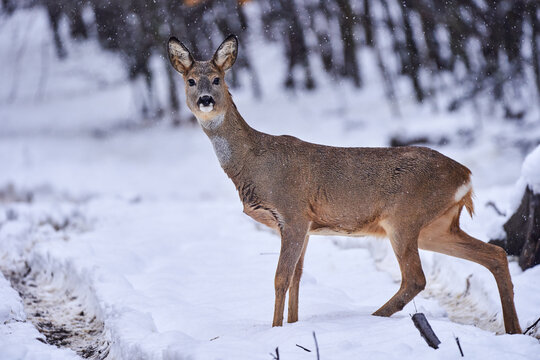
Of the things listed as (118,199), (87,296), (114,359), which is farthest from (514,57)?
(114,359)

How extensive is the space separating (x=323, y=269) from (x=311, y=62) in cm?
2637

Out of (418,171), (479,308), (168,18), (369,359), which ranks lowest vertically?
(479,308)

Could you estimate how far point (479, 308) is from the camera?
20.3 ft

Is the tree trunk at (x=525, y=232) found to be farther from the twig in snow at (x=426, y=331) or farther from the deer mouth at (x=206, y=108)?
the deer mouth at (x=206, y=108)

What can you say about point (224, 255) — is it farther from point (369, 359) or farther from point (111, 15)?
point (111, 15)

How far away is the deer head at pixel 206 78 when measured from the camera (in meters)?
5.91

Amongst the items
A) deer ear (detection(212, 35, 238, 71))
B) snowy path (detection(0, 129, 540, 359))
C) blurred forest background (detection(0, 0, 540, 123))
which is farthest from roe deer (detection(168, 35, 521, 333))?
blurred forest background (detection(0, 0, 540, 123))

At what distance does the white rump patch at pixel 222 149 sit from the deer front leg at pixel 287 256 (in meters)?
0.83

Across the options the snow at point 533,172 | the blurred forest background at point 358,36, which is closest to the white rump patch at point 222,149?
the snow at point 533,172

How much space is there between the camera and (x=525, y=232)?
678cm

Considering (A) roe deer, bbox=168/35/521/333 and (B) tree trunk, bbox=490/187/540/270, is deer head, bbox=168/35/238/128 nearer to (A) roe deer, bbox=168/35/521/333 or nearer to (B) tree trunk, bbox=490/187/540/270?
(A) roe deer, bbox=168/35/521/333

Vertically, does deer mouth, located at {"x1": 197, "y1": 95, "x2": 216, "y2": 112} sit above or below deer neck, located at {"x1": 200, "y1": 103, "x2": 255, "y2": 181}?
above

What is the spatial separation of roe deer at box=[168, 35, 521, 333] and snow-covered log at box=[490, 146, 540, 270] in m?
0.92

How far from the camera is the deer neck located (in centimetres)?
594
